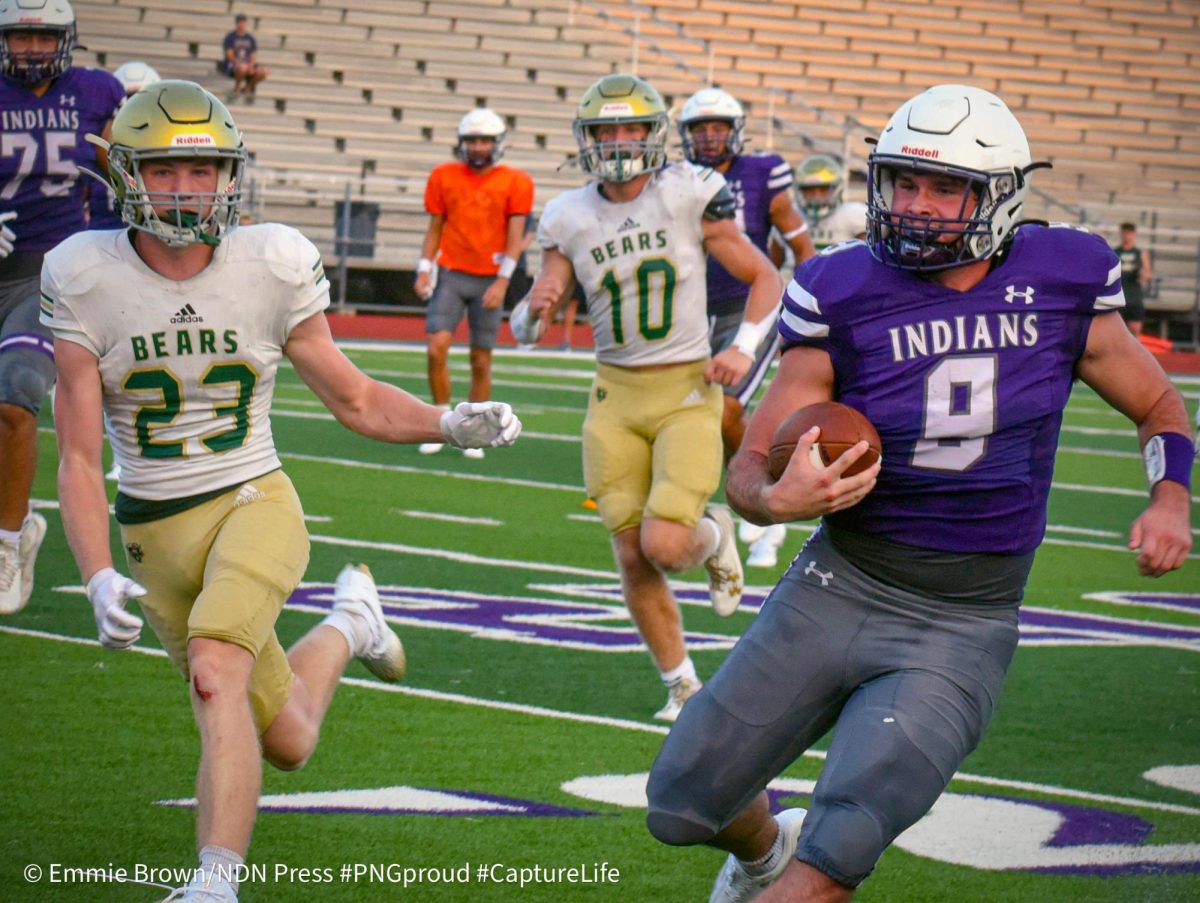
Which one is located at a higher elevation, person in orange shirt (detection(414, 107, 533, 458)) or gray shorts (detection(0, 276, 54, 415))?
gray shorts (detection(0, 276, 54, 415))

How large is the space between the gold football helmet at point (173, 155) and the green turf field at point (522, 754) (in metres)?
1.36

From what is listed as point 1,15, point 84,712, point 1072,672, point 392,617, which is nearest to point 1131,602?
point 1072,672

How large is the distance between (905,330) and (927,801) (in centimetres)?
87

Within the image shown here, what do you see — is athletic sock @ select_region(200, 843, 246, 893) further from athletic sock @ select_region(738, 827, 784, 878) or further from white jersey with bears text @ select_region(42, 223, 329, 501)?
athletic sock @ select_region(738, 827, 784, 878)

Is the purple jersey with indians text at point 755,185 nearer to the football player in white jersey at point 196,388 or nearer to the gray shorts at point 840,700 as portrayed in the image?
the football player in white jersey at point 196,388

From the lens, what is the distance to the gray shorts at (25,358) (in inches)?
251

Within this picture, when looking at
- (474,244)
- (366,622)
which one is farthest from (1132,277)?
(366,622)

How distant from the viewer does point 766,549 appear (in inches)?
330

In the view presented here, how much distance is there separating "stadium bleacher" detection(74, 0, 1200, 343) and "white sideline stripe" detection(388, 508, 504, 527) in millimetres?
12301

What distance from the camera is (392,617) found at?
22.1ft

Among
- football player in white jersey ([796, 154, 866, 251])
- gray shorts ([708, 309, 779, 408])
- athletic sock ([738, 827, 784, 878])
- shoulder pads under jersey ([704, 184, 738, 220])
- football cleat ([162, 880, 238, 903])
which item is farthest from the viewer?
football player in white jersey ([796, 154, 866, 251])

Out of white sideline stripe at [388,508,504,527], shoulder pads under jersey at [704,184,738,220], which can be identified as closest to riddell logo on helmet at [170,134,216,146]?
shoulder pads under jersey at [704,184,738,220]

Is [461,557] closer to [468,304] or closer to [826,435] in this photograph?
[468,304]

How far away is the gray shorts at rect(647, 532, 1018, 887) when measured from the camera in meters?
3.21
